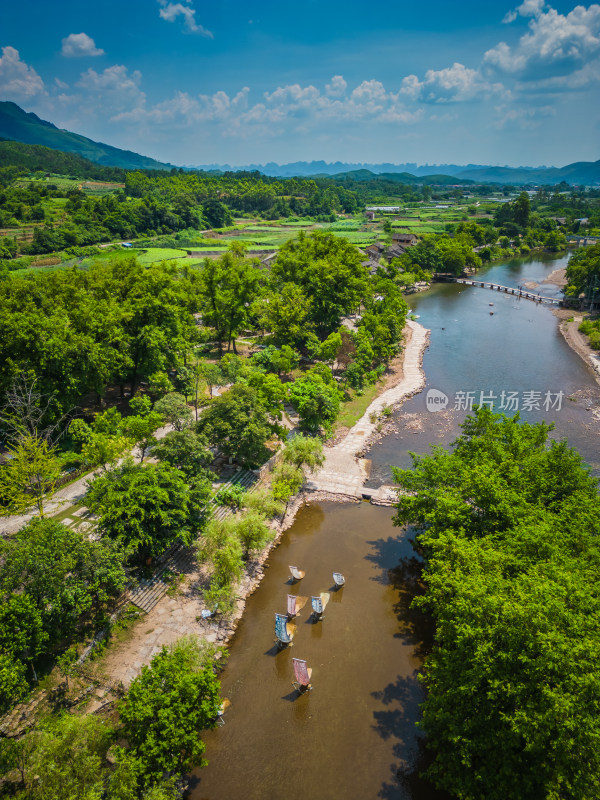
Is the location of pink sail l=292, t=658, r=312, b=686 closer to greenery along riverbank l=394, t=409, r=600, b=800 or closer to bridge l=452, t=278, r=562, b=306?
greenery along riverbank l=394, t=409, r=600, b=800

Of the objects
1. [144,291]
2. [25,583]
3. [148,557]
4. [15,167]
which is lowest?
[148,557]

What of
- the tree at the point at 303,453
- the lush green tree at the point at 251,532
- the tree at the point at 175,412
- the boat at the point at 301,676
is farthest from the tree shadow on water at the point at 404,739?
the tree at the point at 175,412

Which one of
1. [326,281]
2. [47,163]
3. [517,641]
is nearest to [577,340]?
[326,281]

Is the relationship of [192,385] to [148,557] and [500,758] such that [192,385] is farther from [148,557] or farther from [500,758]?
[500,758]

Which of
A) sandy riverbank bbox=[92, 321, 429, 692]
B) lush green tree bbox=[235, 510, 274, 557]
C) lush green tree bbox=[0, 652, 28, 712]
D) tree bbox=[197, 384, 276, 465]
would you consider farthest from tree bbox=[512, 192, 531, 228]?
lush green tree bbox=[0, 652, 28, 712]

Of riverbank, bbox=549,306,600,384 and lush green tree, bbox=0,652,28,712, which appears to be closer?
lush green tree, bbox=0,652,28,712

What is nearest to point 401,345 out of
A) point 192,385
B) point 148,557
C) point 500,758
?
point 192,385
